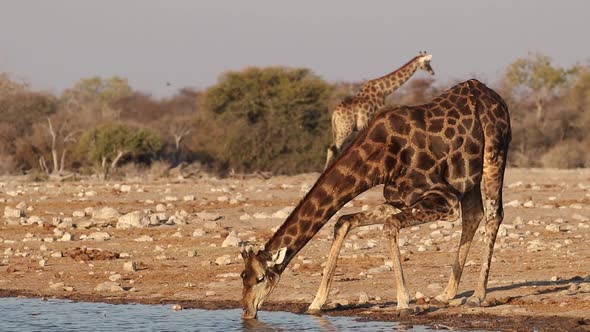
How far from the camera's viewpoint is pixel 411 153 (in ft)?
31.3

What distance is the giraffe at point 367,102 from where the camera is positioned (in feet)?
72.2

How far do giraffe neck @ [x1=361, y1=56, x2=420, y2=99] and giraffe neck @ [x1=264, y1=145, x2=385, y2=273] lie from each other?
12.6 metres

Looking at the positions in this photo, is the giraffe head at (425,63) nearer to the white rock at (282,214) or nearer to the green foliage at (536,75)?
the white rock at (282,214)

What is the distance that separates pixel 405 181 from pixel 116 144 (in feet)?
74.2

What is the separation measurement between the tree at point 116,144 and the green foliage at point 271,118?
1927mm

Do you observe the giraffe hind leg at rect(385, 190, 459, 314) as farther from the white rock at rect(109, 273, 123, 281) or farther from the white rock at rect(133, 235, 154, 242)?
the white rock at rect(133, 235, 154, 242)

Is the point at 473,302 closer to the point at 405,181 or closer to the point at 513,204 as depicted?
the point at 405,181

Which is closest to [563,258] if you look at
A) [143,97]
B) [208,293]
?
[208,293]

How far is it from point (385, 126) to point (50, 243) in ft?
20.9

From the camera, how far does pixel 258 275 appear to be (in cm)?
923

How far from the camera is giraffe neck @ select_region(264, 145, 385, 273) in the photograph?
9312 millimetres

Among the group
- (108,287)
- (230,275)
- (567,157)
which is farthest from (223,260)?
(567,157)

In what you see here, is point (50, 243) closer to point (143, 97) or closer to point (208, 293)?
point (208, 293)

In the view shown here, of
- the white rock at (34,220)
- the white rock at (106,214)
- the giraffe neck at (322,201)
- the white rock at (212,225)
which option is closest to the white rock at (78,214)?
the white rock at (106,214)
